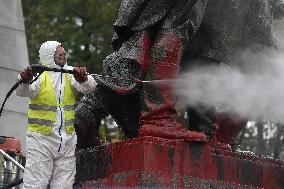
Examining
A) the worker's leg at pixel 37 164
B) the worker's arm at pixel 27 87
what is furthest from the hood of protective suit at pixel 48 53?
the worker's leg at pixel 37 164

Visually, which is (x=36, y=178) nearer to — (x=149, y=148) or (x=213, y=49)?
(x=149, y=148)

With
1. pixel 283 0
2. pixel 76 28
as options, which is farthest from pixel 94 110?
pixel 76 28

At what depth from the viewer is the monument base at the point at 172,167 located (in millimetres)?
6094

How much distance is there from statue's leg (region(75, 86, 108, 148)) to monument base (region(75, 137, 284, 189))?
206 mm

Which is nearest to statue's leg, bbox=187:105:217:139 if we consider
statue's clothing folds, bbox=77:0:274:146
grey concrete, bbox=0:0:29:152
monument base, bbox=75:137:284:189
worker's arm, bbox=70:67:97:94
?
statue's clothing folds, bbox=77:0:274:146

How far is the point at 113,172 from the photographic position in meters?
6.40

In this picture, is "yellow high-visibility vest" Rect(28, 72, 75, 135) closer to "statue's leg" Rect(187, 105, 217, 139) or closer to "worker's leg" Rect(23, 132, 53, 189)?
"worker's leg" Rect(23, 132, 53, 189)

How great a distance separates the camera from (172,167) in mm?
6160

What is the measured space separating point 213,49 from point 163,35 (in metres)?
0.61

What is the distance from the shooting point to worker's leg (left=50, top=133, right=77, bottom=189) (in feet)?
20.4

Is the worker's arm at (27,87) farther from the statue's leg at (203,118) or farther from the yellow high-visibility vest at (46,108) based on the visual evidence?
the statue's leg at (203,118)

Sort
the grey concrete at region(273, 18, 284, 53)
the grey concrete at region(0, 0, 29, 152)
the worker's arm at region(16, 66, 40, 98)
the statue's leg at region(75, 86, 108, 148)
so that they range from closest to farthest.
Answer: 1. the worker's arm at region(16, 66, 40, 98)
2. the statue's leg at region(75, 86, 108, 148)
3. the grey concrete at region(273, 18, 284, 53)
4. the grey concrete at region(0, 0, 29, 152)

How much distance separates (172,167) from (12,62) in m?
5.22

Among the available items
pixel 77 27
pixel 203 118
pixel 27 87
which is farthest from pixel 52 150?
pixel 77 27
